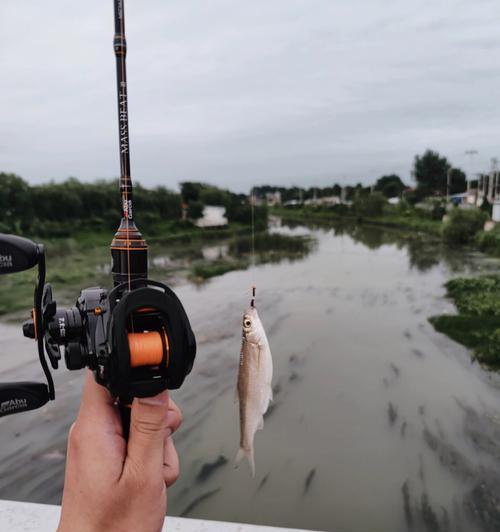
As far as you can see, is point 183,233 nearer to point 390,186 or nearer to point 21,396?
point 21,396

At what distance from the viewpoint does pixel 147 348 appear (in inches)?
46.3

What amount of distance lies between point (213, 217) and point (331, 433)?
30.9 m

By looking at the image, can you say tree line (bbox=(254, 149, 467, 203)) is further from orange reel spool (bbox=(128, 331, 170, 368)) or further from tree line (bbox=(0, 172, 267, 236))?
orange reel spool (bbox=(128, 331, 170, 368))

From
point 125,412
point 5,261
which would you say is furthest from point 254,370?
point 5,261

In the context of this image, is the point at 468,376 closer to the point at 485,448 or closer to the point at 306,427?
the point at 485,448

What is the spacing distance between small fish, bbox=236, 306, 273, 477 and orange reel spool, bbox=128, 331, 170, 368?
97cm

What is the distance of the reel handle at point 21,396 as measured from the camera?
4.39 ft

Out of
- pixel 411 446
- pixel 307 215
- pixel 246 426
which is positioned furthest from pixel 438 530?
pixel 307 215

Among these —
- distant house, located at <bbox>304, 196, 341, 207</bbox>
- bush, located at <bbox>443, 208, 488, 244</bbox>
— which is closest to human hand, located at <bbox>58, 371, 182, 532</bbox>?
bush, located at <bbox>443, 208, 488, 244</bbox>

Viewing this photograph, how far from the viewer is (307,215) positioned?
217ft

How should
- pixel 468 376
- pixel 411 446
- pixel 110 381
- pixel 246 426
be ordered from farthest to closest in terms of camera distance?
pixel 468 376, pixel 411 446, pixel 246 426, pixel 110 381

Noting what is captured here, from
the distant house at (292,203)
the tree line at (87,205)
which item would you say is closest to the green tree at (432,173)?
the distant house at (292,203)

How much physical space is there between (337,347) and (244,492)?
16.2 feet

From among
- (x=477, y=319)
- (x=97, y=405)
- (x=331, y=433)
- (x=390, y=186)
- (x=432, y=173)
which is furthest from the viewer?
(x=390, y=186)
